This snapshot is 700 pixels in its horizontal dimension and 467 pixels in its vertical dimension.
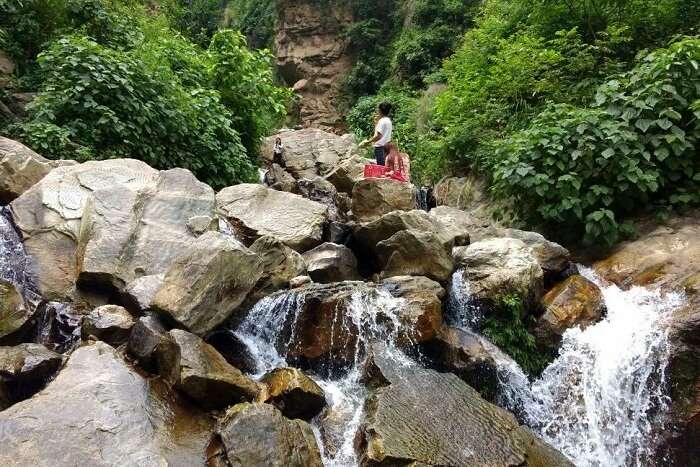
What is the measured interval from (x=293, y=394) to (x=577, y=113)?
19.3 ft

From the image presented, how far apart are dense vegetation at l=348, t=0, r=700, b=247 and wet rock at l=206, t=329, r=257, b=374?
474cm

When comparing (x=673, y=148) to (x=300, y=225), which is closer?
(x=673, y=148)

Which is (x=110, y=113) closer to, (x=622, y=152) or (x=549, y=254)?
(x=549, y=254)

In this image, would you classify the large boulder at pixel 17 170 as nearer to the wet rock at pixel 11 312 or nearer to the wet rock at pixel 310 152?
the wet rock at pixel 11 312

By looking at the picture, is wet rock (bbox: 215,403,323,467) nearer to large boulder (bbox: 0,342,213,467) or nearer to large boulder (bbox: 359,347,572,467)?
large boulder (bbox: 0,342,213,467)

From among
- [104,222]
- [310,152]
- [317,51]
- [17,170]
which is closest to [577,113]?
[104,222]

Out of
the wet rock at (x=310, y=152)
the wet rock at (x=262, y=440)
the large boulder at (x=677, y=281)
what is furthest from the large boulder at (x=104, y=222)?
the wet rock at (x=310, y=152)

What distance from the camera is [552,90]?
9.29 meters

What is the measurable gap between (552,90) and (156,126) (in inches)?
286

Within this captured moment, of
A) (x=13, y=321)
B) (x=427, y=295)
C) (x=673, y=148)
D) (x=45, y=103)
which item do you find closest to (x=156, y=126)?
(x=45, y=103)

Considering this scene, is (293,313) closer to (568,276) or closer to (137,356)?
(137,356)

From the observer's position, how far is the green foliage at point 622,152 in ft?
23.1

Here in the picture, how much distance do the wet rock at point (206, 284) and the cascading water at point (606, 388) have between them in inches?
122

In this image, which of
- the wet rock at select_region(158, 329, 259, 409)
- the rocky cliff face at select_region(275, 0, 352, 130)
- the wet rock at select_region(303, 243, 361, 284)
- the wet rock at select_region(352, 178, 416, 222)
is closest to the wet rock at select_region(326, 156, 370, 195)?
the wet rock at select_region(352, 178, 416, 222)
